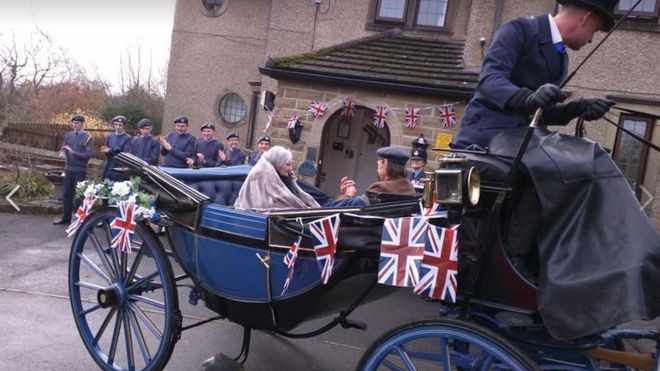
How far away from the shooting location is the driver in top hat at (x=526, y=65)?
7.46ft

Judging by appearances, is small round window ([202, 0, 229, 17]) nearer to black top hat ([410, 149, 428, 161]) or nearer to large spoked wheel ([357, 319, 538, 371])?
black top hat ([410, 149, 428, 161])

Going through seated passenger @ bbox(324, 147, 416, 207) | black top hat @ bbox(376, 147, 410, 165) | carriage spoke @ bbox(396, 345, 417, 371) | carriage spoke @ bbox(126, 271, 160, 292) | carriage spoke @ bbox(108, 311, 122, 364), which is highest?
black top hat @ bbox(376, 147, 410, 165)

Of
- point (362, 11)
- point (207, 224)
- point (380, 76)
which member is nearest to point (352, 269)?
point (207, 224)

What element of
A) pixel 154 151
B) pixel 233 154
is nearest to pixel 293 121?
pixel 233 154

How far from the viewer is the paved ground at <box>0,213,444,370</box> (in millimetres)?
3715

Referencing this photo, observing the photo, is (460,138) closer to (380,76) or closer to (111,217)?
(111,217)

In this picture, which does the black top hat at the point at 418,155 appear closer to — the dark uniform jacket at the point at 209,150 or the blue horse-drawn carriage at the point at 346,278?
the dark uniform jacket at the point at 209,150

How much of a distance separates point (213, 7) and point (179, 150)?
6861mm

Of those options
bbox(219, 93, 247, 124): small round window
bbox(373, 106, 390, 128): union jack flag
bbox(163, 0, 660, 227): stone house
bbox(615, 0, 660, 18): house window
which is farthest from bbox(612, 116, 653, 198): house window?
bbox(219, 93, 247, 124): small round window

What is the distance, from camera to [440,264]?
213cm

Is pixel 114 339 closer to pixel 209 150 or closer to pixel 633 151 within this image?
pixel 209 150

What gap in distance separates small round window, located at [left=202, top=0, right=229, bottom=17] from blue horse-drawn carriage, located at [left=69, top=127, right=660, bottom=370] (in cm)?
1077

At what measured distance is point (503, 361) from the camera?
197 cm

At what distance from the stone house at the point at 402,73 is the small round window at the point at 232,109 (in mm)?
2707
